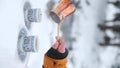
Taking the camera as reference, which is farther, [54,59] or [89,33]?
[89,33]

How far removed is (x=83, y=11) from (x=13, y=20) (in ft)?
1.20

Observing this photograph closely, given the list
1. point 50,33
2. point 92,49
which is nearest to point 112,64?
point 92,49

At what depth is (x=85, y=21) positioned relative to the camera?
0.81m

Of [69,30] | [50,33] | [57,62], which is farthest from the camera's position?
[69,30]

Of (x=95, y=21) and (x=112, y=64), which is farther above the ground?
(x=95, y=21)

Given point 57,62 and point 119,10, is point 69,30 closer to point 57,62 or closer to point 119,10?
point 119,10

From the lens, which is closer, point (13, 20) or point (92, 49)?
point (13, 20)

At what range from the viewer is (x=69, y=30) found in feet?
2.51

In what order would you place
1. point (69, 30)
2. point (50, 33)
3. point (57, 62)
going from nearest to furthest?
point (57, 62), point (50, 33), point (69, 30)

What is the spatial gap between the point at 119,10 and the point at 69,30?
0.62 ft

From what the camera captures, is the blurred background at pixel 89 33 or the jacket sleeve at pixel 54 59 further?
the blurred background at pixel 89 33

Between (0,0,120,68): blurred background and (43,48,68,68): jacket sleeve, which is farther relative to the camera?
(0,0,120,68): blurred background

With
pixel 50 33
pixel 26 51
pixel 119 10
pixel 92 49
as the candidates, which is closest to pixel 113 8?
pixel 119 10

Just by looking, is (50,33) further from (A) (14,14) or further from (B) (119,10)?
(B) (119,10)
